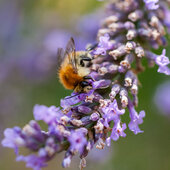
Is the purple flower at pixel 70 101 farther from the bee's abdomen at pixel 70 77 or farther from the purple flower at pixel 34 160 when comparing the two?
the purple flower at pixel 34 160

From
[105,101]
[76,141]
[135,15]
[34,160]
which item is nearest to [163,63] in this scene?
[135,15]

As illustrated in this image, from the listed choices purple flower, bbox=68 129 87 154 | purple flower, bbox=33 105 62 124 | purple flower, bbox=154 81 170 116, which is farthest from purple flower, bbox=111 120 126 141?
purple flower, bbox=154 81 170 116

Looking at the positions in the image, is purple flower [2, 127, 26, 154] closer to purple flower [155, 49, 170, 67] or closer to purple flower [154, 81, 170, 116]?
purple flower [155, 49, 170, 67]

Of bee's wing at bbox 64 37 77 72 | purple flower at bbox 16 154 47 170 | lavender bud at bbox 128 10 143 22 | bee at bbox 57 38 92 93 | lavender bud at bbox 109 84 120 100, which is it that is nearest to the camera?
purple flower at bbox 16 154 47 170

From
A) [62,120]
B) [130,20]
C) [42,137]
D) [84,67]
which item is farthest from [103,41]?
[42,137]

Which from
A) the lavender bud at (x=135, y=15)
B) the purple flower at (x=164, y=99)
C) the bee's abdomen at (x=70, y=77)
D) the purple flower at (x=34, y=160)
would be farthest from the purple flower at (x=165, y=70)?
the purple flower at (x=164, y=99)

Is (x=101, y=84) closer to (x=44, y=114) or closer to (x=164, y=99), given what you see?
(x=44, y=114)

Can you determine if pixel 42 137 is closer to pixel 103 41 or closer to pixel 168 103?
pixel 103 41
